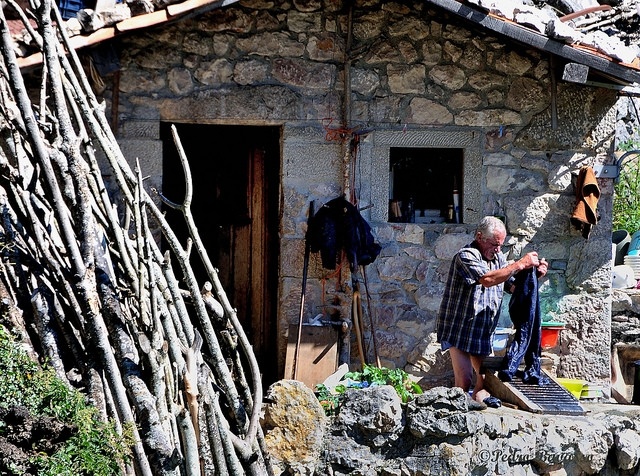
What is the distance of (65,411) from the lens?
12.7 ft

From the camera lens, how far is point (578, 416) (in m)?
6.54

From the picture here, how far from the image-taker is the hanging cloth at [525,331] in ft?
22.9

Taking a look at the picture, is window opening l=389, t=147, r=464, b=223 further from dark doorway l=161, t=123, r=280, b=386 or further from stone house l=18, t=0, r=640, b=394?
dark doorway l=161, t=123, r=280, b=386

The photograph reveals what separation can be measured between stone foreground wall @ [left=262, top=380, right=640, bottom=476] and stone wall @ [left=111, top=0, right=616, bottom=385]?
2095mm

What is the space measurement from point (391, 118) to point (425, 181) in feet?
2.15

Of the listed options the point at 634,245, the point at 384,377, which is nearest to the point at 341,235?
the point at 384,377

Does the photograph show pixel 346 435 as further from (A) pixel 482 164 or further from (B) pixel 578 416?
(A) pixel 482 164

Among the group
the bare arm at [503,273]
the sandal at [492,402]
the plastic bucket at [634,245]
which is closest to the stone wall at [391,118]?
the sandal at [492,402]

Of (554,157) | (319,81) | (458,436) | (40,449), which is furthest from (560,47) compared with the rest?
(40,449)

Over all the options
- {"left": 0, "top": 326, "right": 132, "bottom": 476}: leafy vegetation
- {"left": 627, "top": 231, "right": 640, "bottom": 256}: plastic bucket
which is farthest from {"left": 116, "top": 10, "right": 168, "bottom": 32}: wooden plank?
{"left": 627, "top": 231, "right": 640, "bottom": 256}: plastic bucket

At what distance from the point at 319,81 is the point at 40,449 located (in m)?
4.70

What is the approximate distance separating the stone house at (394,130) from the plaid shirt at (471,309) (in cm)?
97

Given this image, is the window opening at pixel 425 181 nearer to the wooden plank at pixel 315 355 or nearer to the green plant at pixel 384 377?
the wooden plank at pixel 315 355

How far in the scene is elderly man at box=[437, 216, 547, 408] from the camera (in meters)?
6.70
